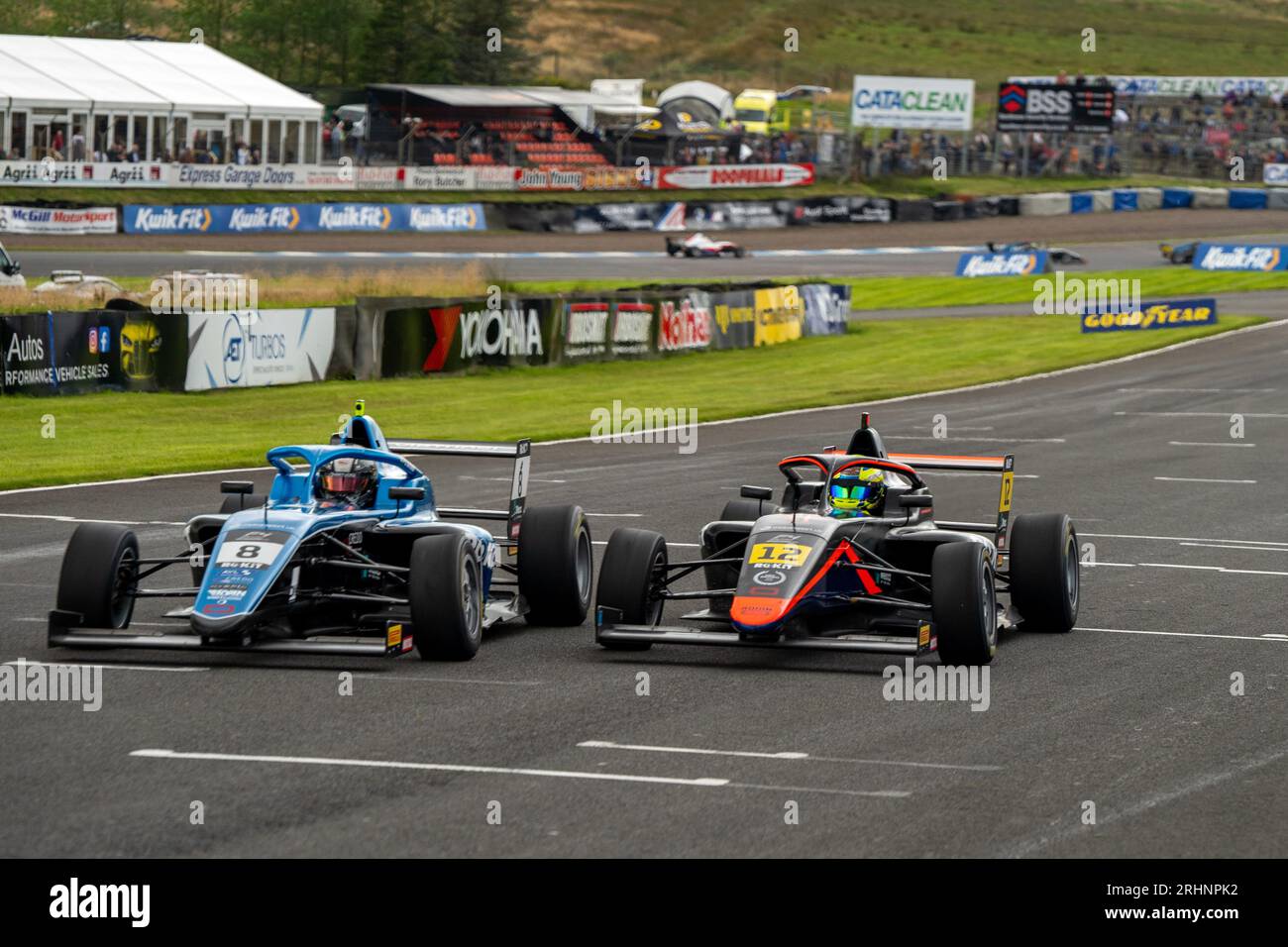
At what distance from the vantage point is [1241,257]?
208 ft

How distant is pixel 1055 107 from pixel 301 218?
3737cm

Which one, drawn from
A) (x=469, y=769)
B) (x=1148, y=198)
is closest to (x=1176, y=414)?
(x=469, y=769)

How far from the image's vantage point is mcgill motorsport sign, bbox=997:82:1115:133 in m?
83.5

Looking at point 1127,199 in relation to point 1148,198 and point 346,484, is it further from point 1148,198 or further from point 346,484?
point 346,484

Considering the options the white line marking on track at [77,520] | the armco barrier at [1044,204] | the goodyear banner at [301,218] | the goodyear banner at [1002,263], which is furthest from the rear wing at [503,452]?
the armco barrier at [1044,204]

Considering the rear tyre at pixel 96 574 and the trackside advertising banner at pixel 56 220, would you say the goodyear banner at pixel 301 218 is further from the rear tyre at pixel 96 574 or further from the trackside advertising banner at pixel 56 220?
the rear tyre at pixel 96 574

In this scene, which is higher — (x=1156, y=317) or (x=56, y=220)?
(x=56, y=220)

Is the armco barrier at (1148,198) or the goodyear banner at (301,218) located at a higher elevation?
the armco barrier at (1148,198)

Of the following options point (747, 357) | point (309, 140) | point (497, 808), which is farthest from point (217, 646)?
point (309, 140)

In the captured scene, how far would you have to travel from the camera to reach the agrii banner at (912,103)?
85.2 meters

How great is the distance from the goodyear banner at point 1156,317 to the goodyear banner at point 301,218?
24.0 meters

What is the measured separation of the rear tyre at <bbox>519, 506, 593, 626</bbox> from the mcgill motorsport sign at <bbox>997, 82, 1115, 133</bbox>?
72699 millimetres
